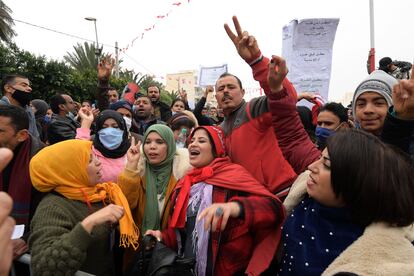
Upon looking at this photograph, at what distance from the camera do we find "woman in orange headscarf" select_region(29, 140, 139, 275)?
66.6 inches

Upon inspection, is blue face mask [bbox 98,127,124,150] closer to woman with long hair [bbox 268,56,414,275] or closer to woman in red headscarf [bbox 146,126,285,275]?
woman in red headscarf [bbox 146,126,285,275]

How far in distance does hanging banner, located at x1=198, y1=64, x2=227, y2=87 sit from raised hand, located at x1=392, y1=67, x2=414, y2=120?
5.34m

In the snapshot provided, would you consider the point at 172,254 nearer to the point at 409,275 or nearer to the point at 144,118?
the point at 409,275

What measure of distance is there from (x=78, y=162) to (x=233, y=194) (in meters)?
1.05

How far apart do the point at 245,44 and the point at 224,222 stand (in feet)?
4.12

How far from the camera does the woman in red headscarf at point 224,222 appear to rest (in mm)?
1656

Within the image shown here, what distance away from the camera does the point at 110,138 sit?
3035 millimetres

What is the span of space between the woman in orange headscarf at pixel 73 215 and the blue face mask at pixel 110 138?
2.41 ft

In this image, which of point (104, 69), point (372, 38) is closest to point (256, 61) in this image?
point (104, 69)

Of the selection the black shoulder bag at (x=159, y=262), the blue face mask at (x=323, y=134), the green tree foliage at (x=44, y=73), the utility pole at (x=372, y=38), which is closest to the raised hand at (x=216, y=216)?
the black shoulder bag at (x=159, y=262)

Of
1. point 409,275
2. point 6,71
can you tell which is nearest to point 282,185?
point 409,275

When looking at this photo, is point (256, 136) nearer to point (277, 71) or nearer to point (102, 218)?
point (277, 71)

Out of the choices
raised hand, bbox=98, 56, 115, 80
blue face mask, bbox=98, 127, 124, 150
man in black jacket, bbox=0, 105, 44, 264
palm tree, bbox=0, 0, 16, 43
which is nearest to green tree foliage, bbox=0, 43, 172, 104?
palm tree, bbox=0, 0, 16, 43

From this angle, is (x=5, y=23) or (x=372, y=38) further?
(x=5, y=23)
